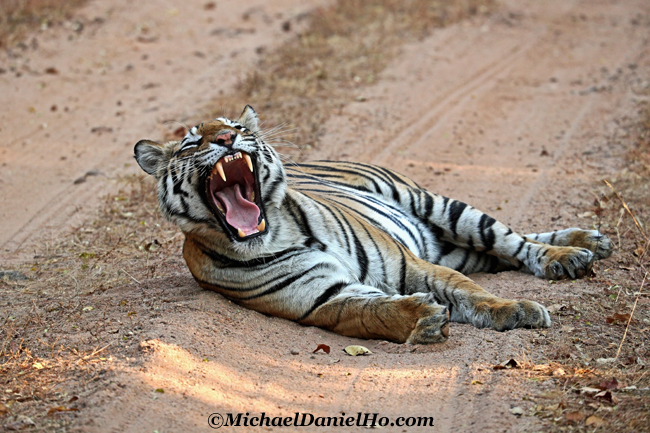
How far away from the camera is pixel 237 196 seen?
12.4ft

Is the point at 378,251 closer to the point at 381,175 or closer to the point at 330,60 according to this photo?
the point at 381,175

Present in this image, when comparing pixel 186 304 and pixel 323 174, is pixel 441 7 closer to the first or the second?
pixel 323 174

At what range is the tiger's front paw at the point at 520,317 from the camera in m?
3.55

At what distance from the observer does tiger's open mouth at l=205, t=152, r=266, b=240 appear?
144 inches

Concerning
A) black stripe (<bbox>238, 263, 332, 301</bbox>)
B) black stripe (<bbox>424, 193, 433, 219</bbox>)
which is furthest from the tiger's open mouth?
black stripe (<bbox>424, 193, 433, 219</bbox>)

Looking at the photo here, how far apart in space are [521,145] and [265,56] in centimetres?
403

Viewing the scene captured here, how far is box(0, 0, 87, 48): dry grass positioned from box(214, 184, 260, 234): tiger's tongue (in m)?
7.44

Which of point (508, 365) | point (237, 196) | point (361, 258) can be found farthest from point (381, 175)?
point (508, 365)

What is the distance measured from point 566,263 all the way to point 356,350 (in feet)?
5.43

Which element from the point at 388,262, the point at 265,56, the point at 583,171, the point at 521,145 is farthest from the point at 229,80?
the point at 388,262

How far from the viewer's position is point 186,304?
381 centimetres

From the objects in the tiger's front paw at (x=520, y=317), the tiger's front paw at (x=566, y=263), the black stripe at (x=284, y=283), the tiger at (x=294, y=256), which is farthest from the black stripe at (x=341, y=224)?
the tiger's front paw at (x=566, y=263)

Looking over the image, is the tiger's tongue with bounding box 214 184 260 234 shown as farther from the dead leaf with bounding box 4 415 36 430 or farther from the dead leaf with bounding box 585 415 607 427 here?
the dead leaf with bounding box 585 415 607 427

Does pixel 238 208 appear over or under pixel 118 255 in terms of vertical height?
over
